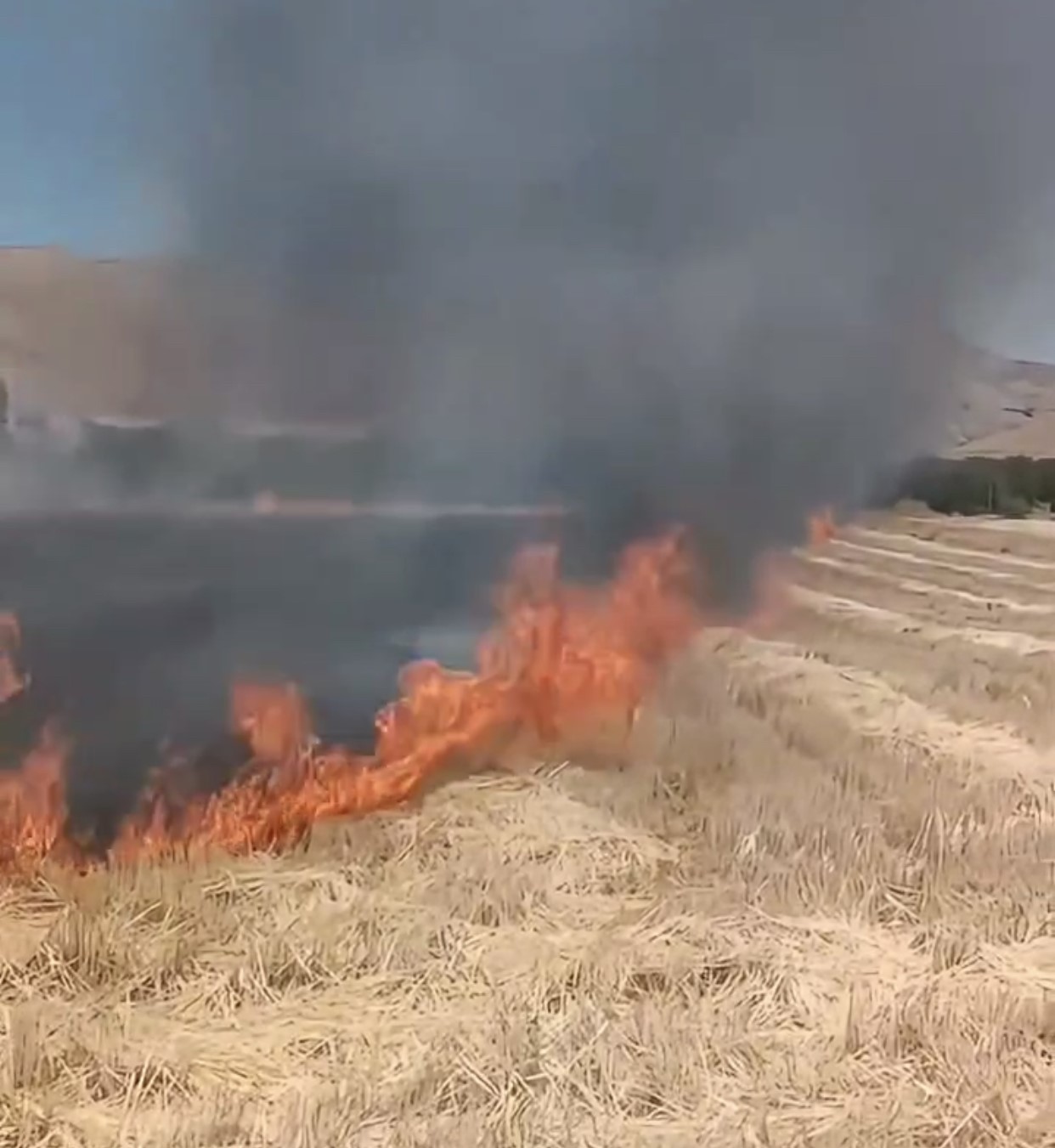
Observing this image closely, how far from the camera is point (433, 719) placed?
8.87 ft

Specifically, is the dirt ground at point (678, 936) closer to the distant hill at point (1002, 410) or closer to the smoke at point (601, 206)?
the distant hill at point (1002, 410)

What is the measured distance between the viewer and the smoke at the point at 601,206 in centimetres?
→ 253

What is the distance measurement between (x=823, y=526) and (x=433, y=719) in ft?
2.90

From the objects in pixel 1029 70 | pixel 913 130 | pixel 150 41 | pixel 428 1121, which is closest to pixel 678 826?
pixel 428 1121

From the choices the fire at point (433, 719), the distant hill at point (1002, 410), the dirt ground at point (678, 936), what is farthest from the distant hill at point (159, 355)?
the fire at point (433, 719)

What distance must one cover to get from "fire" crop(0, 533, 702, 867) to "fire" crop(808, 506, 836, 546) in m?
0.27

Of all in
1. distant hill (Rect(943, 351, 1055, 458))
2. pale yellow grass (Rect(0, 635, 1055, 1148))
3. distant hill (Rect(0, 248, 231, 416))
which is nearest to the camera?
pale yellow grass (Rect(0, 635, 1055, 1148))

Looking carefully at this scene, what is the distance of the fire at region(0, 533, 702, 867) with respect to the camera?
2525 millimetres

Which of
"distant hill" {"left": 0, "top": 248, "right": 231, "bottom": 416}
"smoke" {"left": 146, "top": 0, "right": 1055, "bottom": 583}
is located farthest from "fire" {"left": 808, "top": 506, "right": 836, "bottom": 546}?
"distant hill" {"left": 0, "top": 248, "right": 231, "bottom": 416}

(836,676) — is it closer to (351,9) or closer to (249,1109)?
(249,1109)

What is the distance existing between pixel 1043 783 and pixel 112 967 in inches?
70.2

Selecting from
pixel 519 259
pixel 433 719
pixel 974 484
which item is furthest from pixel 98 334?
pixel 974 484

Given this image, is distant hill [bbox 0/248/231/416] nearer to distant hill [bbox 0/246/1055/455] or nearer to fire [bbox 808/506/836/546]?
distant hill [bbox 0/246/1055/455]

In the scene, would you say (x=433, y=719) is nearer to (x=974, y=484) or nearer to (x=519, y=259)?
(x=519, y=259)
